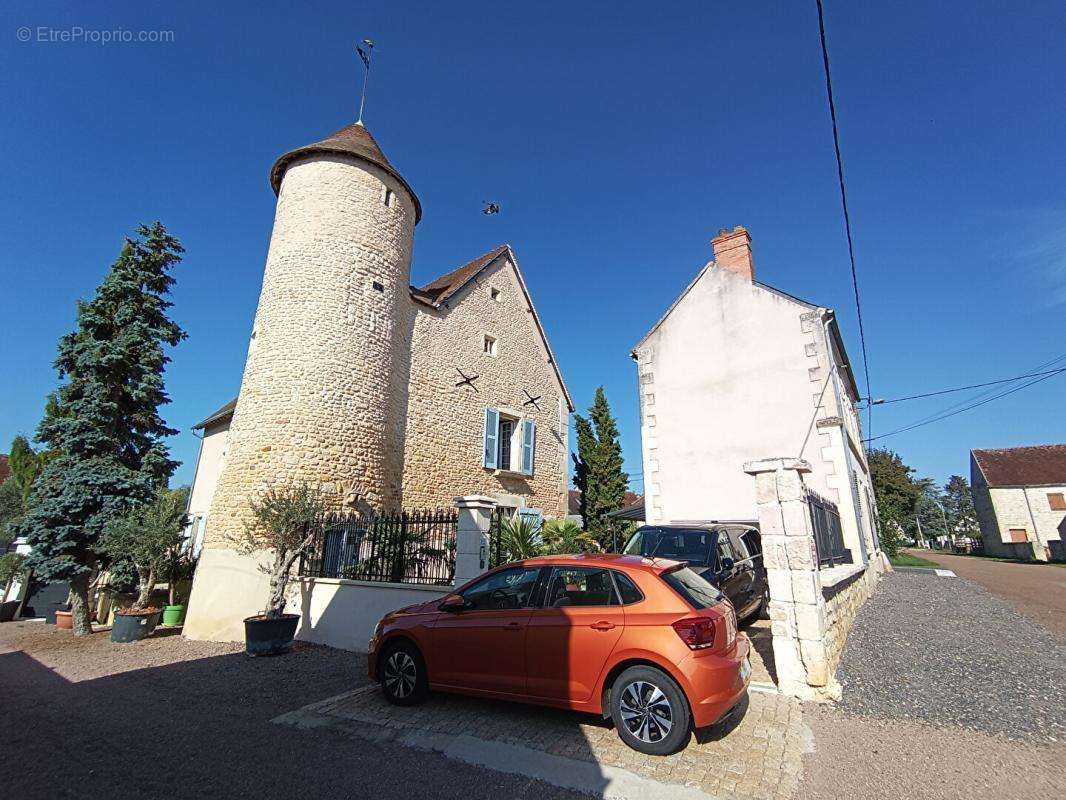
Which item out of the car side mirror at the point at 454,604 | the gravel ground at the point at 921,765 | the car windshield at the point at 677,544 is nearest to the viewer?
the gravel ground at the point at 921,765

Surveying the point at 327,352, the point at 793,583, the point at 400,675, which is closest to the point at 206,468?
the point at 327,352

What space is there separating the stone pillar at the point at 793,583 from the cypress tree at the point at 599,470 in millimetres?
9918

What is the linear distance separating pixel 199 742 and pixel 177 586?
9466 millimetres

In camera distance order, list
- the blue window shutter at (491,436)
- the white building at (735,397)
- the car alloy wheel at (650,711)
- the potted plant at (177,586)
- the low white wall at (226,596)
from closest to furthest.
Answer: the car alloy wheel at (650,711), the low white wall at (226,596), the white building at (735,397), the potted plant at (177,586), the blue window shutter at (491,436)

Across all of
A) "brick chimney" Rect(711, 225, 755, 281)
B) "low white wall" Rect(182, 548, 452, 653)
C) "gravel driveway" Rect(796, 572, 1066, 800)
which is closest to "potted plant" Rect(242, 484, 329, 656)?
"low white wall" Rect(182, 548, 452, 653)

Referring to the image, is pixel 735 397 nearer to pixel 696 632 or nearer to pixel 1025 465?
pixel 696 632

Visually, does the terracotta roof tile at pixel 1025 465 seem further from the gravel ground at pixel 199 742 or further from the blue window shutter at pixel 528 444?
the gravel ground at pixel 199 742

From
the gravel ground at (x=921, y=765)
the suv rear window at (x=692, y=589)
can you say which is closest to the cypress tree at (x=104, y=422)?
the suv rear window at (x=692, y=589)

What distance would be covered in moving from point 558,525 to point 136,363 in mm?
10556

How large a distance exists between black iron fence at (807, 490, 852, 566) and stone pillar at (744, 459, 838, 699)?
150 centimetres

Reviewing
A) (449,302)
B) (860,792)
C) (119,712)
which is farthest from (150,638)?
(860,792)

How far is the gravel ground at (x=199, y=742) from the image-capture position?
10.7 feet

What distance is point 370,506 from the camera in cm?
1054

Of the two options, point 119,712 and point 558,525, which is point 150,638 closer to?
point 119,712
